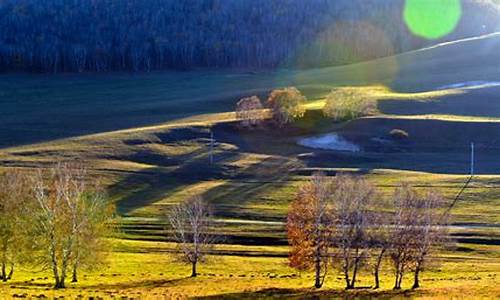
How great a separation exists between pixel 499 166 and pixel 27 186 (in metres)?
89.3

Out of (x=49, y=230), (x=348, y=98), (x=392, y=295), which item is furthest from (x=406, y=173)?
(x=49, y=230)

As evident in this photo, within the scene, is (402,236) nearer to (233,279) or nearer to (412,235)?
(412,235)

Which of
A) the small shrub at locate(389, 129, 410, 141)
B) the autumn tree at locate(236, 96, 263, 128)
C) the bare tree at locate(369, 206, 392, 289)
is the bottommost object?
the bare tree at locate(369, 206, 392, 289)

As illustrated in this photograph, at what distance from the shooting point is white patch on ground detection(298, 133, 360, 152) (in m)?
145

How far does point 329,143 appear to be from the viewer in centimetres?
14775

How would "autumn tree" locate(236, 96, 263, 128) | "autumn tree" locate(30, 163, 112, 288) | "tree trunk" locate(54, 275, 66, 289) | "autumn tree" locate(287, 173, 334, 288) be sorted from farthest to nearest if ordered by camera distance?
"autumn tree" locate(236, 96, 263, 128) < "autumn tree" locate(287, 173, 334, 288) < "autumn tree" locate(30, 163, 112, 288) < "tree trunk" locate(54, 275, 66, 289)

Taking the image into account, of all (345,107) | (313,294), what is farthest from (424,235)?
(345,107)

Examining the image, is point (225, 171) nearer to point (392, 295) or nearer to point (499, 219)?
point (499, 219)

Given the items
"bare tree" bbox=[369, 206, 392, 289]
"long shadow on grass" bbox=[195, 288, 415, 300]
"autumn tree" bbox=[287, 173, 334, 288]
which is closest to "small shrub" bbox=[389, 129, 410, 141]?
"bare tree" bbox=[369, 206, 392, 289]

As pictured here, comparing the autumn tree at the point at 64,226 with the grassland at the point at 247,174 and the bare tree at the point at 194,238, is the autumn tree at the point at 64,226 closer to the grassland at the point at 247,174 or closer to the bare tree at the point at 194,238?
the grassland at the point at 247,174

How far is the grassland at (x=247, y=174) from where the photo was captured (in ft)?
198

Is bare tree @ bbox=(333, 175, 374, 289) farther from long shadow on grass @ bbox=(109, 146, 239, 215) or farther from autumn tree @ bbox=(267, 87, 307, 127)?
autumn tree @ bbox=(267, 87, 307, 127)

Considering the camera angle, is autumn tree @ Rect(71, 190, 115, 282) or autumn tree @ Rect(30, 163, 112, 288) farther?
autumn tree @ Rect(71, 190, 115, 282)

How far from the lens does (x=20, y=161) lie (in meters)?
128
